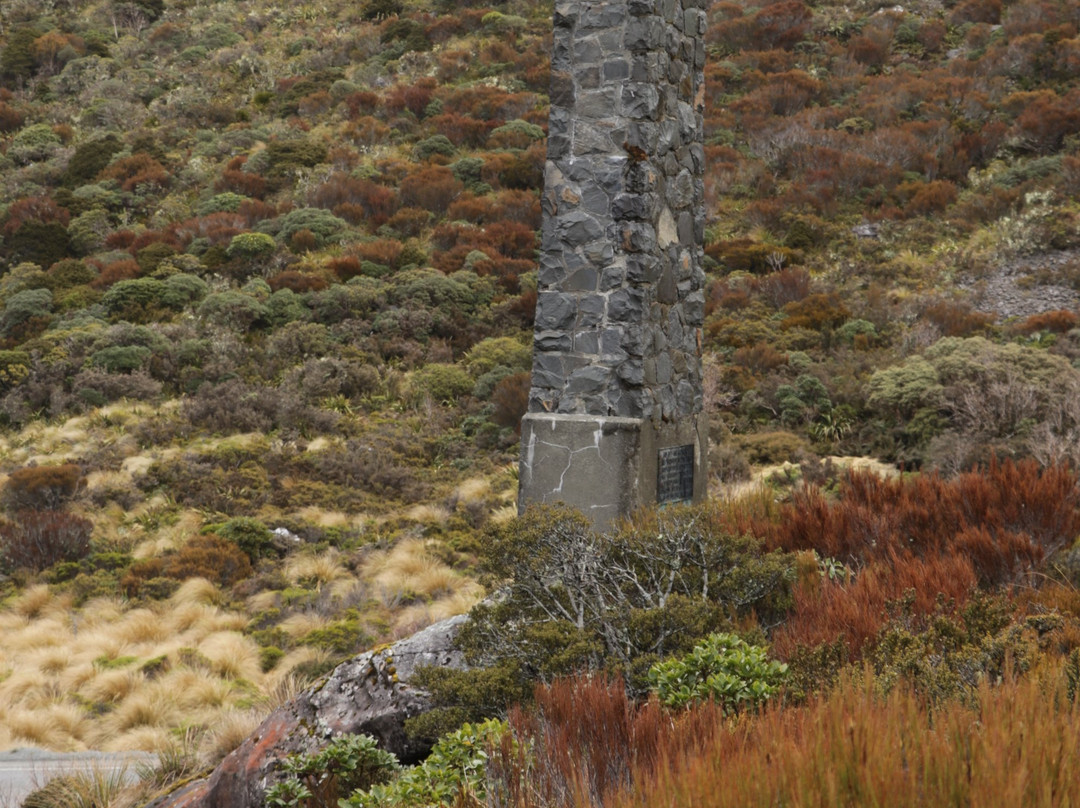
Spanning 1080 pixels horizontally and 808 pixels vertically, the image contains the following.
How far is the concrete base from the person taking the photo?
6.51 metres

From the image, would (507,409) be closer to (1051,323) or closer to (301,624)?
(301,624)

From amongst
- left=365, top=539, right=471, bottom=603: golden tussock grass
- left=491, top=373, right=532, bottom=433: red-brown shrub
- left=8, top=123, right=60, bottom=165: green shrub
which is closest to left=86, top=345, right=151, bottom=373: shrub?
left=491, top=373, right=532, bottom=433: red-brown shrub

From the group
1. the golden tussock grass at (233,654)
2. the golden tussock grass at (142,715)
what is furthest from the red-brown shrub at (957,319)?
the golden tussock grass at (142,715)

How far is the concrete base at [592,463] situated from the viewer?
21.4 feet

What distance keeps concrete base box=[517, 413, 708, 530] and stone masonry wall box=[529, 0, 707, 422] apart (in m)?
0.12

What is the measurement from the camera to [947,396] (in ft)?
40.2

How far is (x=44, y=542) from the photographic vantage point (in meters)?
11.8

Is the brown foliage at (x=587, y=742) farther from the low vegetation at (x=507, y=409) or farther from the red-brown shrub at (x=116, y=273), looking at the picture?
the red-brown shrub at (x=116, y=273)

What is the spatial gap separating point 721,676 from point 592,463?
3524 mm

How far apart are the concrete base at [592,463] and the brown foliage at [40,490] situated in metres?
9.26

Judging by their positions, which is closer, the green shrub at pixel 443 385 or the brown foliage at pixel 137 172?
the green shrub at pixel 443 385

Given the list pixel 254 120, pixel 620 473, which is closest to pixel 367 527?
pixel 620 473

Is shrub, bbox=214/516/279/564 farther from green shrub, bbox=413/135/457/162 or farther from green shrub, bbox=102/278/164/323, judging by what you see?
green shrub, bbox=413/135/457/162

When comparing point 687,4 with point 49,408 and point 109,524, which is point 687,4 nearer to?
point 109,524
